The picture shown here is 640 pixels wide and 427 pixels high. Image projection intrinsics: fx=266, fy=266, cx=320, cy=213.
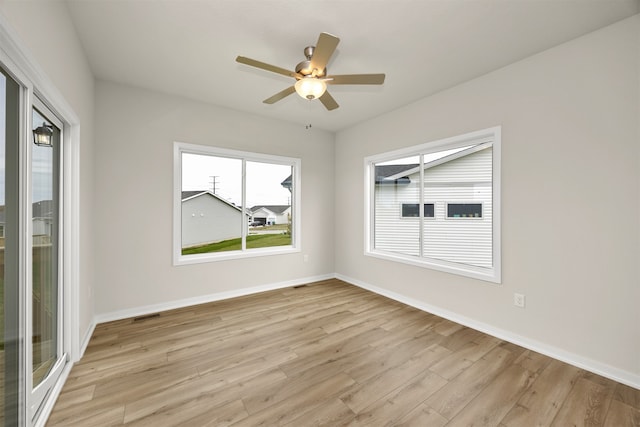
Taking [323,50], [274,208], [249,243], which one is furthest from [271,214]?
[323,50]

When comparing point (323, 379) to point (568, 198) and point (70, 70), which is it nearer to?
point (568, 198)

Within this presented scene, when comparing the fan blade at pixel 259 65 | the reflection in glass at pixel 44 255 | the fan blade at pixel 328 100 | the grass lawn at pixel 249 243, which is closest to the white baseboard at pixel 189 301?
the grass lawn at pixel 249 243

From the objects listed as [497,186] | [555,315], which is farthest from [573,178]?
[555,315]

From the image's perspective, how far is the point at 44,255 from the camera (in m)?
1.85

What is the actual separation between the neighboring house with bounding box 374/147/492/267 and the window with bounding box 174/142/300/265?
150cm

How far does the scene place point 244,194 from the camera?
13.5 feet

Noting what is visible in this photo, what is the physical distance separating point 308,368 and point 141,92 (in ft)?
11.8

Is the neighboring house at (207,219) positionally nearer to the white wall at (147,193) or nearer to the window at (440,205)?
the white wall at (147,193)

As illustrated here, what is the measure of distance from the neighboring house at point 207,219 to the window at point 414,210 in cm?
241

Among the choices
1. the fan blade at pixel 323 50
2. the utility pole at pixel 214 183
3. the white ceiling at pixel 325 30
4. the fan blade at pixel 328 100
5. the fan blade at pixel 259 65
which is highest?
the white ceiling at pixel 325 30

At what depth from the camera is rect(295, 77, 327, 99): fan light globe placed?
214 cm

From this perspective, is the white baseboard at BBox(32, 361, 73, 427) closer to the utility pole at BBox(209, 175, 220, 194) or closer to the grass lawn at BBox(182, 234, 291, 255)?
the grass lawn at BBox(182, 234, 291, 255)

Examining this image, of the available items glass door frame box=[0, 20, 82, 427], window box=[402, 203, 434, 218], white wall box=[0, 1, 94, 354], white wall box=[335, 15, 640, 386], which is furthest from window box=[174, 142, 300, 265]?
white wall box=[335, 15, 640, 386]

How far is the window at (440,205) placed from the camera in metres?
2.92
